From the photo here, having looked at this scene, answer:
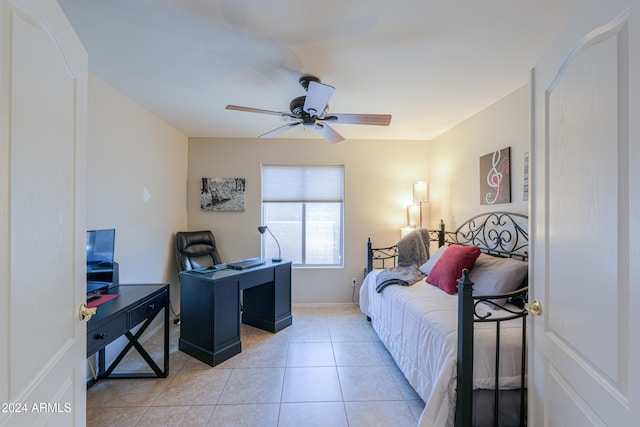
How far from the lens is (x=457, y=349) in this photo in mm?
1480

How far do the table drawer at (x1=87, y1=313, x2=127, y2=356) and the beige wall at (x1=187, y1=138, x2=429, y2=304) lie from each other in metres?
2.04

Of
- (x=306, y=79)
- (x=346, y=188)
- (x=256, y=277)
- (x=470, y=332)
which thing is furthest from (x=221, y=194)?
(x=470, y=332)

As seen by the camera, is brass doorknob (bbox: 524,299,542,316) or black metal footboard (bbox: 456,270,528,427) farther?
black metal footboard (bbox: 456,270,528,427)

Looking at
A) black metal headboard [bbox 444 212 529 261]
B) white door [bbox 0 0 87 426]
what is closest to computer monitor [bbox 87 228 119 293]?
white door [bbox 0 0 87 426]

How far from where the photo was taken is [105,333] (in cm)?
161

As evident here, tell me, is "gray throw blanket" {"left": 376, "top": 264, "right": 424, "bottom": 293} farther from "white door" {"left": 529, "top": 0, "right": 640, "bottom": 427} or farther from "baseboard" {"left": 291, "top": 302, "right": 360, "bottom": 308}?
"white door" {"left": 529, "top": 0, "right": 640, "bottom": 427}

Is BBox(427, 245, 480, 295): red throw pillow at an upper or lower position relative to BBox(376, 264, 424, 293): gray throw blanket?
upper

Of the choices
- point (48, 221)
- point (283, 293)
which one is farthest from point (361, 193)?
point (48, 221)

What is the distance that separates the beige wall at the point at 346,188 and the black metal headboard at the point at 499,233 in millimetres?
1051

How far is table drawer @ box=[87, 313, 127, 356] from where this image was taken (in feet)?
4.96

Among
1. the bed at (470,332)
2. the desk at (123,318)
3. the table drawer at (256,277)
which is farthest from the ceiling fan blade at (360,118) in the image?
the desk at (123,318)

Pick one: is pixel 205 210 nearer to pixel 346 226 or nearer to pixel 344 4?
pixel 346 226

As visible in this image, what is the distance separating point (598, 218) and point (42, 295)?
1.67 m

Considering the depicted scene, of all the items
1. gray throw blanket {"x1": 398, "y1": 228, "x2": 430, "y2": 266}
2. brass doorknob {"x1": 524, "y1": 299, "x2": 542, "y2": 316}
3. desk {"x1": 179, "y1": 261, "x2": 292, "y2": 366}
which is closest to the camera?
brass doorknob {"x1": 524, "y1": 299, "x2": 542, "y2": 316}
